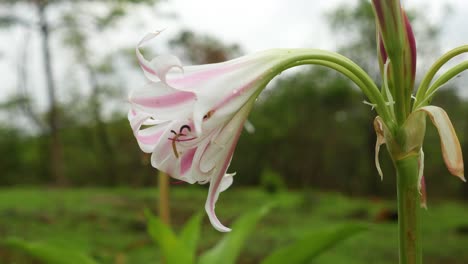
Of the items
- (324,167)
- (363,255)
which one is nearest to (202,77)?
(363,255)

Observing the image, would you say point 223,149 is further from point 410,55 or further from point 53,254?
point 53,254

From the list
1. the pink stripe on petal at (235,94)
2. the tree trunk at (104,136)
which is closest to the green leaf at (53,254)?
→ the pink stripe on petal at (235,94)

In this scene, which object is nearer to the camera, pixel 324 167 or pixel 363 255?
pixel 363 255

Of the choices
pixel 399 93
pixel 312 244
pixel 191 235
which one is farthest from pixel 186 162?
pixel 191 235

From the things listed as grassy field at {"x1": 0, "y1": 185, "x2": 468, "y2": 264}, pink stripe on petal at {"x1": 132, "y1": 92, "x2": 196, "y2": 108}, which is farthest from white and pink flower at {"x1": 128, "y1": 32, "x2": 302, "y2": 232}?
grassy field at {"x1": 0, "y1": 185, "x2": 468, "y2": 264}

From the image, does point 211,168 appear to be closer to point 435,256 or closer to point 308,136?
point 435,256

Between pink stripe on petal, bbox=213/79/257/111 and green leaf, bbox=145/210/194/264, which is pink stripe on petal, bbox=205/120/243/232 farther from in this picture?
green leaf, bbox=145/210/194/264

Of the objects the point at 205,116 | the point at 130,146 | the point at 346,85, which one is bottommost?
the point at 130,146
